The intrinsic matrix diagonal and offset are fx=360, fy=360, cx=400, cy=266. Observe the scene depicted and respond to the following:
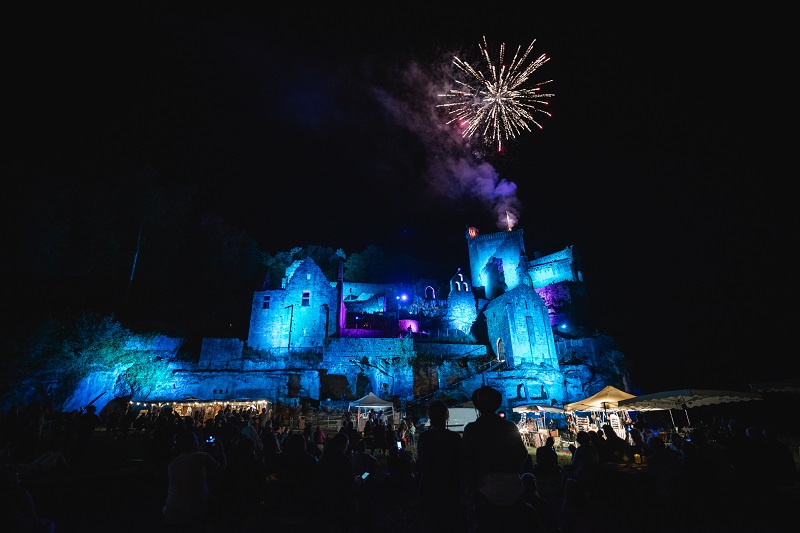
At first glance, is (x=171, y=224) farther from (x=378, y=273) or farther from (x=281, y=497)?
(x=281, y=497)

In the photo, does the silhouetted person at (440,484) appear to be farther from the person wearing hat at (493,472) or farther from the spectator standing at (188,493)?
the spectator standing at (188,493)

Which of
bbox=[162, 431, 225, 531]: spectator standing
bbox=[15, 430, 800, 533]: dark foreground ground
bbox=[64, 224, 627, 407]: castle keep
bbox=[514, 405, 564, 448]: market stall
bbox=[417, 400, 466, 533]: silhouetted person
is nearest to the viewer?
bbox=[417, 400, 466, 533]: silhouetted person

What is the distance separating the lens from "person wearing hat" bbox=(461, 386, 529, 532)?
3070 mm

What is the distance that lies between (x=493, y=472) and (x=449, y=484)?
0.58 meters

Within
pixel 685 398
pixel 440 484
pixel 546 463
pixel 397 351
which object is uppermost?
pixel 397 351

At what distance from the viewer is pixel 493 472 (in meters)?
3.18

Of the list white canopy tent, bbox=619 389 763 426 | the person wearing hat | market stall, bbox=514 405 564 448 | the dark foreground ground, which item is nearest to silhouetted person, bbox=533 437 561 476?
the dark foreground ground

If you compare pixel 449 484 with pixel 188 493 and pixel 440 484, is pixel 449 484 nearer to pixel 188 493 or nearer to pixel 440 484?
pixel 440 484

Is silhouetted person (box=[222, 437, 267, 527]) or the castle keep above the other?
the castle keep

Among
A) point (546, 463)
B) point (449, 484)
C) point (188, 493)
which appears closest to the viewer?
point (449, 484)

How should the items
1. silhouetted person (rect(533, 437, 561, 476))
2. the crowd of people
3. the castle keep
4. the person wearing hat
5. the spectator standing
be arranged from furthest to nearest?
1. the castle keep
2. silhouetted person (rect(533, 437, 561, 476))
3. the spectator standing
4. the crowd of people
5. the person wearing hat

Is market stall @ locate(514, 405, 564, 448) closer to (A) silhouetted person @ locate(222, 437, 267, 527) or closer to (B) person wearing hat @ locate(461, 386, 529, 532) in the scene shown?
(A) silhouetted person @ locate(222, 437, 267, 527)

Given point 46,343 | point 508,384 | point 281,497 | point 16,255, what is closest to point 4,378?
point 46,343

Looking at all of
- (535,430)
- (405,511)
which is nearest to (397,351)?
(535,430)
